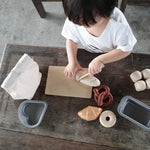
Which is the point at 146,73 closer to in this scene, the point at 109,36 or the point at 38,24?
the point at 109,36

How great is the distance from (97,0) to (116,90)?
0.40 m

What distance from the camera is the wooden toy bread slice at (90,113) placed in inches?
24.9

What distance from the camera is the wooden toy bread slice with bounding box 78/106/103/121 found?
632 millimetres

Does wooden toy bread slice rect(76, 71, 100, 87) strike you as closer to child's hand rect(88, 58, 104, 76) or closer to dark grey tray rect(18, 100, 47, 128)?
child's hand rect(88, 58, 104, 76)

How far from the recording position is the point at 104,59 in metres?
0.67

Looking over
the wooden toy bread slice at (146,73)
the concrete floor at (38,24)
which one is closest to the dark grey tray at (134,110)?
the wooden toy bread slice at (146,73)

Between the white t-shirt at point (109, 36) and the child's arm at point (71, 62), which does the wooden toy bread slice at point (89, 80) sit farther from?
the white t-shirt at point (109, 36)

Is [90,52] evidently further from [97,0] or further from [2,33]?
[2,33]

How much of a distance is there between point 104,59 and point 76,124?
0.99ft

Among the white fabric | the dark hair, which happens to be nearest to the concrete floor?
the white fabric

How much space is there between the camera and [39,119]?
2.22 feet

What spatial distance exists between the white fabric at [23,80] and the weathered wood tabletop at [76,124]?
0.06 m

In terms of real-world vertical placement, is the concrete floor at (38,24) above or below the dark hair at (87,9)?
below

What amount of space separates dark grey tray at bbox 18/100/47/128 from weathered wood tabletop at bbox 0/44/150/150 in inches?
1.1
